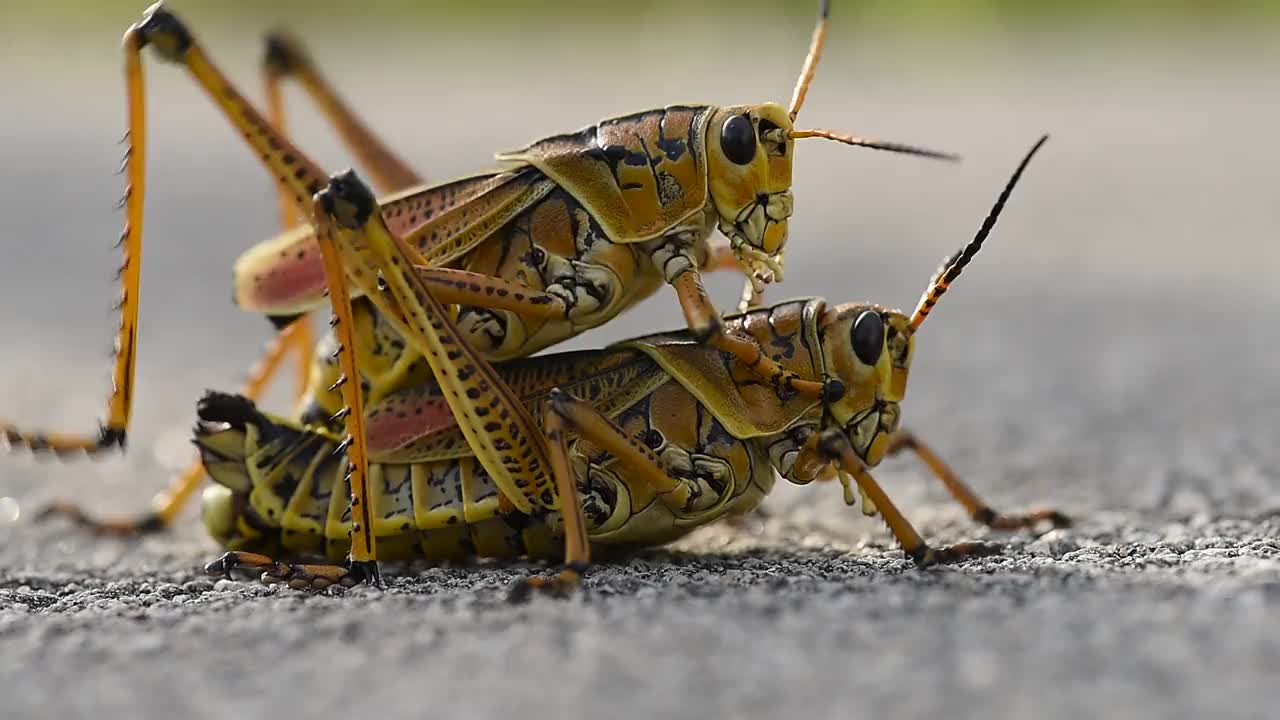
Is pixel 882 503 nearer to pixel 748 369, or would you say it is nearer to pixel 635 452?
pixel 748 369

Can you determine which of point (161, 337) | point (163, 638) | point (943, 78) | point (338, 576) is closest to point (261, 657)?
point (163, 638)

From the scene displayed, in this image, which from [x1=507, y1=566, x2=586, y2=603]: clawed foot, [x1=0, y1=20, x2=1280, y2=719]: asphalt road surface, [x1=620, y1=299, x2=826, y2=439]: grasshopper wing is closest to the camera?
[x1=0, y1=20, x2=1280, y2=719]: asphalt road surface

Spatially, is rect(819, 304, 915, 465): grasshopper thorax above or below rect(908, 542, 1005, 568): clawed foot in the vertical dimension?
above

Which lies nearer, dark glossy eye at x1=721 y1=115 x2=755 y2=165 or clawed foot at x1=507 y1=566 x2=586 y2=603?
clawed foot at x1=507 y1=566 x2=586 y2=603

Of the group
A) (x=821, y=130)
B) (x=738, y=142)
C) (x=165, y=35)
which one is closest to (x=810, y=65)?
(x=821, y=130)

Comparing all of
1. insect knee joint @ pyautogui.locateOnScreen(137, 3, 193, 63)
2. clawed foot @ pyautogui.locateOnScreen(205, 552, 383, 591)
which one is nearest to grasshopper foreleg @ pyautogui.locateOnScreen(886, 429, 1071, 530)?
clawed foot @ pyautogui.locateOnScreen(205, 552, 383, 591)

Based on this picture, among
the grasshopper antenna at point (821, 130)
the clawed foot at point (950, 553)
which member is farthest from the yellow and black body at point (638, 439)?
the grasshopper antenna at point (821, 130)

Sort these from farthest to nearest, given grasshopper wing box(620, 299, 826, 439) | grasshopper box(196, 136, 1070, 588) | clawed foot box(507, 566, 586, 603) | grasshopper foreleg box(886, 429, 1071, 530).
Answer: grasshopper foreleg box(886, 429, 1071, 530) → grasshopper wing box(620, 299, 826, 439) → grasshopper box(196, 136, 1070, 588) → clawed foot box(507, 566, 586, 603)

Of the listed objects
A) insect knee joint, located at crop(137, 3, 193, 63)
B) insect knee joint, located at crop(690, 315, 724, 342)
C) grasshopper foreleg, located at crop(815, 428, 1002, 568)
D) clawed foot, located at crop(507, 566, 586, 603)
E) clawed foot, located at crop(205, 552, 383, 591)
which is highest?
insect knee joint, located at crop(137, 3, 193, 63)

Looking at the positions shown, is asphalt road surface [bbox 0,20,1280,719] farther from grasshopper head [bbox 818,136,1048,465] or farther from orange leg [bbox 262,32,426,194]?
orange leg [bbox 262,32,426,194]
